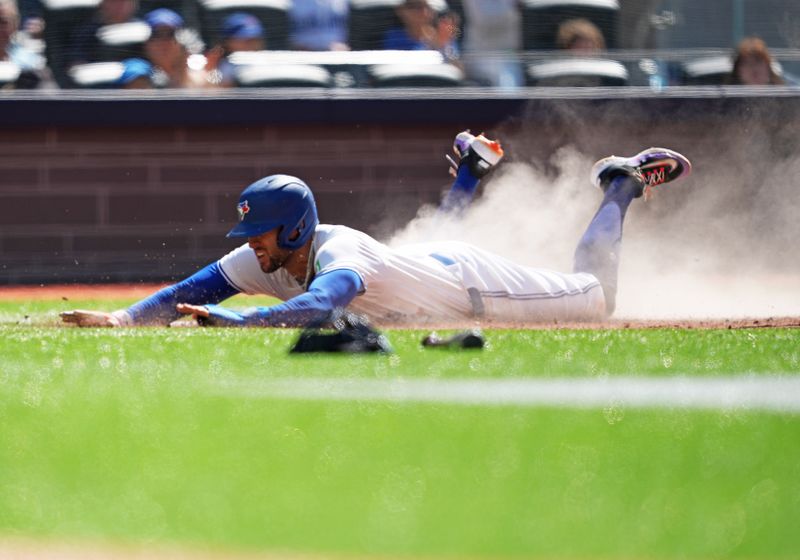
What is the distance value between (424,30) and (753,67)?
10.2 feet

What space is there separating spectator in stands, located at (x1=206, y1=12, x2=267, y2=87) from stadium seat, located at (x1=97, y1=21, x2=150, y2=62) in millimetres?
636

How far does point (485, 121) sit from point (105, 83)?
11.4 feet

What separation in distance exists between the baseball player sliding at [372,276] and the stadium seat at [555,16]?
406 cm

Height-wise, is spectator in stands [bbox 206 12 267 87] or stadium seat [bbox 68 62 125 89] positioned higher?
spectator in stands [bbox 206 12 267 87]

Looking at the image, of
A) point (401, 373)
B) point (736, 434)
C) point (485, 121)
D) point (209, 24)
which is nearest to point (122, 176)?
point (209, 24)

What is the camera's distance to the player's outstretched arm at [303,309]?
21.9ft

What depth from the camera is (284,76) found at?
520 inches

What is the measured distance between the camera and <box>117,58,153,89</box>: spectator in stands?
42.8ft

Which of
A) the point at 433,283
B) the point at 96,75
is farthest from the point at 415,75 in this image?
Answer: the point at 433,283

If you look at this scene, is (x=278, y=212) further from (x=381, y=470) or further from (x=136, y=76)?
(x=136, y=76)

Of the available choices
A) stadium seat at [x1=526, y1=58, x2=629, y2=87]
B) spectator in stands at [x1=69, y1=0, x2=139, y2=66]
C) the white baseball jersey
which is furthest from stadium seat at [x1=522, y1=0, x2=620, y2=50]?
the white baseball jersey

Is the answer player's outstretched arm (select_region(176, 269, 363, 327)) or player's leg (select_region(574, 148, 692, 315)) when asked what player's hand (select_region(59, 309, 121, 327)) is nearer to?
player's outstretched arm (select_region(176, 269, 363, 327))

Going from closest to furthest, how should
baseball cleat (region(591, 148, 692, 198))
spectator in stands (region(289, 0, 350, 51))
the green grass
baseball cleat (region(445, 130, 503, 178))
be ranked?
1. the green grass
2. baseball cleat (region(591, 148, 692, 198))
3. baseball cleat (region(445, 130, 503, 178))
4. spectator in stands (region(289, 0, 350, 51))

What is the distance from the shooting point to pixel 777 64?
13211mm
